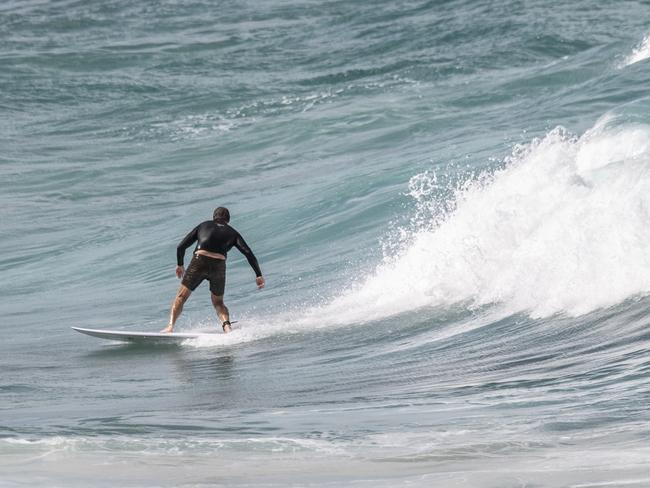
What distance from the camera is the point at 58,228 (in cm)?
2075

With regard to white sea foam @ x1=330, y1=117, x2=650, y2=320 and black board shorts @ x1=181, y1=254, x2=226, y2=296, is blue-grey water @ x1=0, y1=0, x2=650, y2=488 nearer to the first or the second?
white sea foam @ x1=330, y1=117, x2=650, y2=320

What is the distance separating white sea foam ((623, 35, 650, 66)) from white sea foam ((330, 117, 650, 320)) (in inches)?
404

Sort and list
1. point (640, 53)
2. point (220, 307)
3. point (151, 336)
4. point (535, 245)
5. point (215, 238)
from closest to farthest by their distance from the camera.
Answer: point (151, 336) < point (215, 238) < point (220, 307) < point (535, 245) < point (640, 53)

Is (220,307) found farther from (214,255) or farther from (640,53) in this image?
(640,53)

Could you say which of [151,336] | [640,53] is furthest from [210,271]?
[640,53]

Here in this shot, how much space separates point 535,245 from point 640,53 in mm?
14947

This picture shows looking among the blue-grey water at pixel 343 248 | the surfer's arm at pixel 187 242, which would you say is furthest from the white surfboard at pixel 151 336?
the surfer's arm at pixel 187 242

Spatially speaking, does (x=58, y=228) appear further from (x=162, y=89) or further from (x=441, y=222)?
(x=162, y=89)

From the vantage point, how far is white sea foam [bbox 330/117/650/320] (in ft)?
36.8

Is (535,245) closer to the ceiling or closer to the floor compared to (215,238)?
closer to the floor

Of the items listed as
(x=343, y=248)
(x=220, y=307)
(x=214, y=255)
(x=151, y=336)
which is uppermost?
(x=214, y=255)

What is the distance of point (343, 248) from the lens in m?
16.5

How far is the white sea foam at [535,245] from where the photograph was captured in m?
11.2

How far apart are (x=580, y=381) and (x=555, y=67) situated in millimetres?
20319
